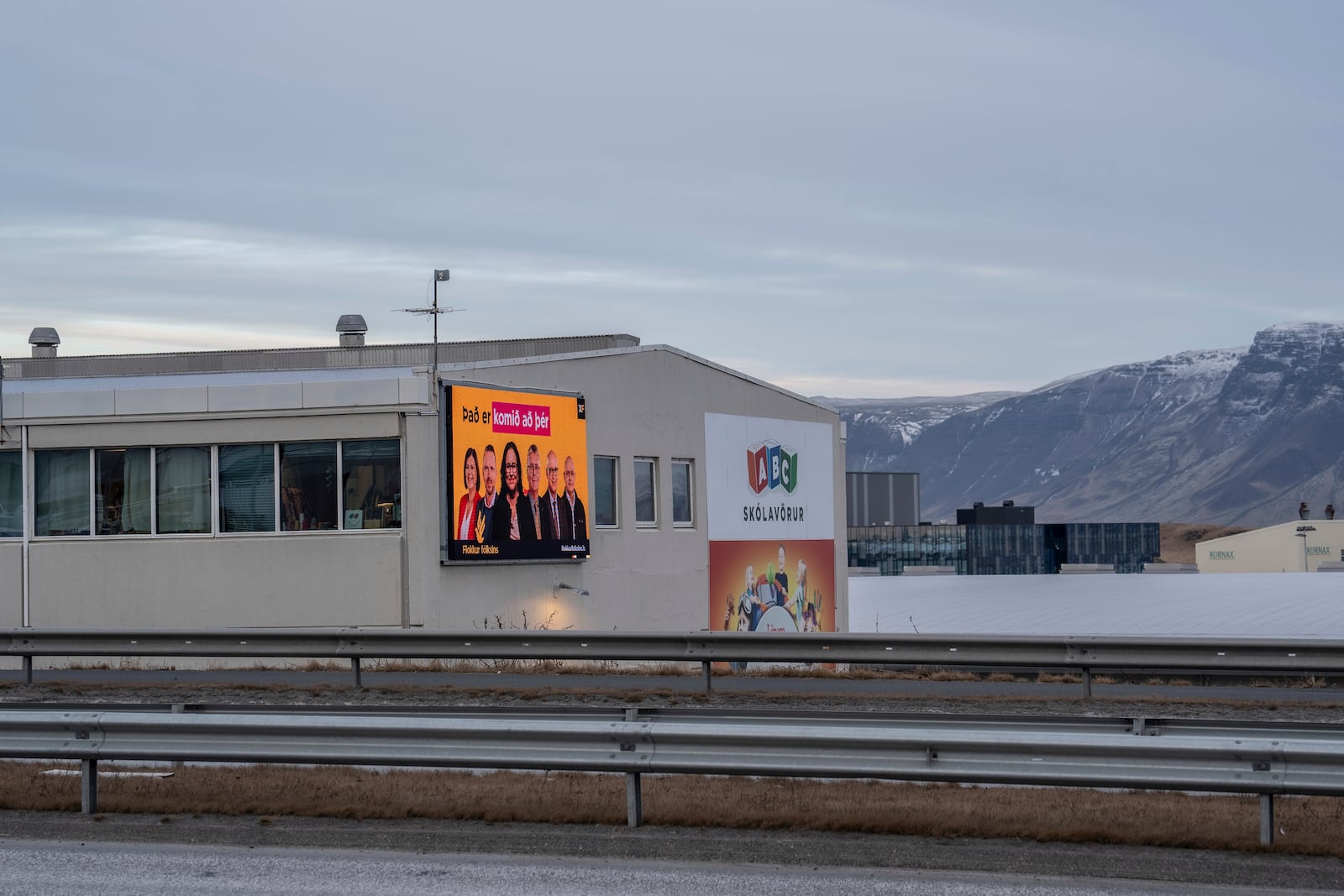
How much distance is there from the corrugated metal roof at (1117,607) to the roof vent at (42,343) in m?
24.1

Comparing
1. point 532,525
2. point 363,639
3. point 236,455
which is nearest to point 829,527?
point 532,525

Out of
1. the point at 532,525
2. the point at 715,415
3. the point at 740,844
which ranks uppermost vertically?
the point at 715,415

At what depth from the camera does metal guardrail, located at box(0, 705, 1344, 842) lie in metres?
8.01

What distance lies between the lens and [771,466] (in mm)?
33719

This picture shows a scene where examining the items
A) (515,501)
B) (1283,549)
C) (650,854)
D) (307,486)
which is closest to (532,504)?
(515,501)

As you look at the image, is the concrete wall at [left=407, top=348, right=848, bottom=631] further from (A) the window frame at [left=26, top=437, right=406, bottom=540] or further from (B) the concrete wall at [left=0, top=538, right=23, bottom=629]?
(B) the concrete wall at [left=0, top=538, right=23, bottom=629]

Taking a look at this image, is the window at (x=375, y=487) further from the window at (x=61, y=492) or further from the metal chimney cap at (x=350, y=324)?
the metal chimney cap at (x=350, y=324)

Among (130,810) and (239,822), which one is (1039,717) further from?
(130,810)

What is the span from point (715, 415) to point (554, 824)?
74.7ft

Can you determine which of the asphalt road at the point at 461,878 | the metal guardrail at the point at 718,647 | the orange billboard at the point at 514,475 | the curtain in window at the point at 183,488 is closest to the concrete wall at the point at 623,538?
the orange billboard at the point at 514,475

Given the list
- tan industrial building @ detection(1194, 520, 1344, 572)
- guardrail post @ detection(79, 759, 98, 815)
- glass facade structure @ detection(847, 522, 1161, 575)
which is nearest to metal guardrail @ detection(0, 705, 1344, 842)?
guardrail post @ detection(79, 759, 98, 815)

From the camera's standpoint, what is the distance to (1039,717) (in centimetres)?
975

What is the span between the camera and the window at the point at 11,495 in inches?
894

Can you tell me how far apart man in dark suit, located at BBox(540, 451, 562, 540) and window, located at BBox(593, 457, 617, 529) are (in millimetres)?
1649
